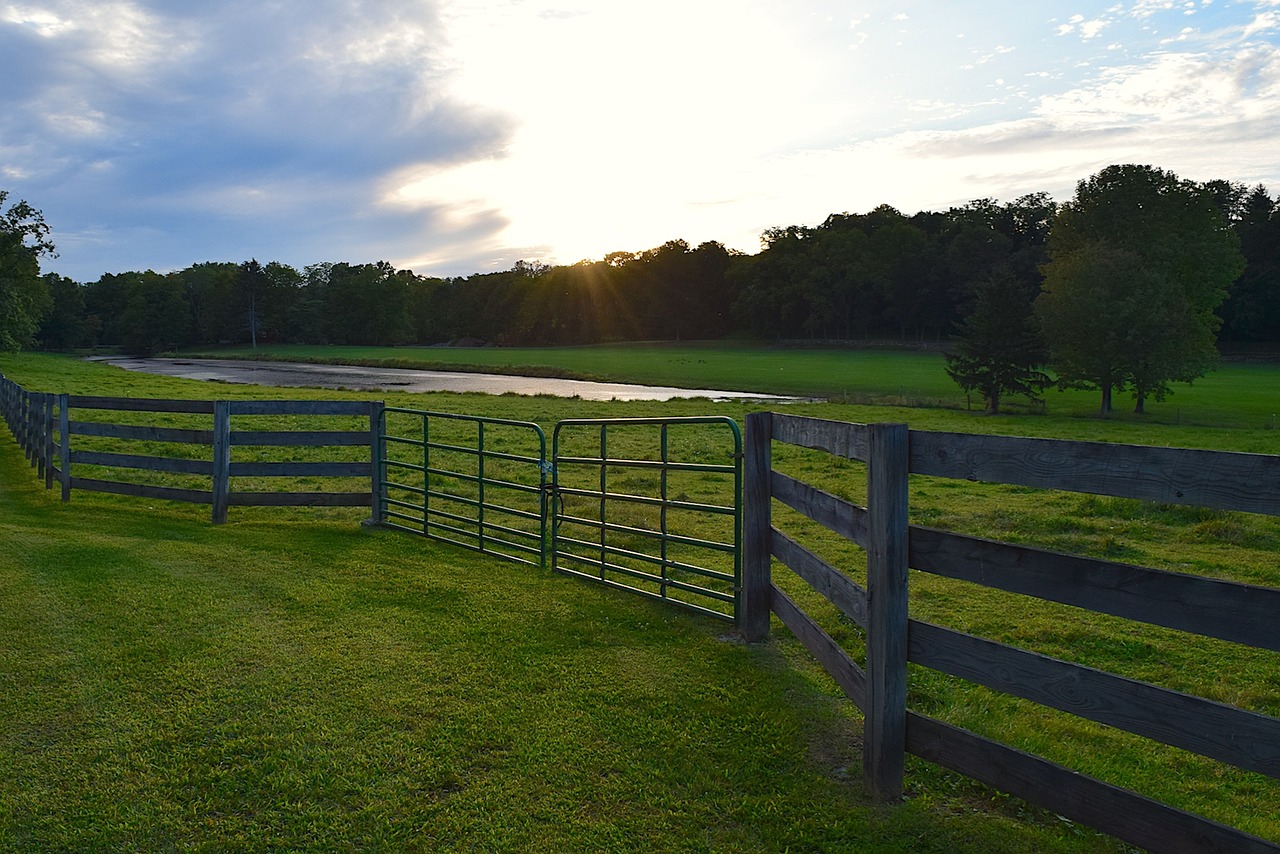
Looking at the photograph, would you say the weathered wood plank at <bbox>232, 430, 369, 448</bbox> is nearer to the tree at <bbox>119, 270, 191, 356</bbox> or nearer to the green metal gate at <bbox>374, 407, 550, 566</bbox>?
the green metal gate at <bbox>374, 407, 550, 566</bbox>

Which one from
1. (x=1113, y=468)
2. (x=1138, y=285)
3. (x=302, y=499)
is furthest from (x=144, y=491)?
(x=1138, y=285)

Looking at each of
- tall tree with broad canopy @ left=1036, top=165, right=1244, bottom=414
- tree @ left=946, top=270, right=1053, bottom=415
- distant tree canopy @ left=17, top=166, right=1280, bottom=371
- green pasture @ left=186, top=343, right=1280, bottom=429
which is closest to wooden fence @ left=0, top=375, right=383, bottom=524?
green pasture @ left=186, top=343, right=1280, bottom=429

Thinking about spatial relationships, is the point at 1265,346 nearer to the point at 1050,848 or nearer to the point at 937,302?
the point at 937,302

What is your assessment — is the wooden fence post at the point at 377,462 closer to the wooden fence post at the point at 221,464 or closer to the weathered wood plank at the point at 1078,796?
the wooden fence post at the point at 221,464

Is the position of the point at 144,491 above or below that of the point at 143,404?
below

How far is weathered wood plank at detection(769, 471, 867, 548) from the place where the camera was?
13.9 ft

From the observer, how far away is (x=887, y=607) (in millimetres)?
3881

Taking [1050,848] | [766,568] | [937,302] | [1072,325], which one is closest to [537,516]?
[766,568]

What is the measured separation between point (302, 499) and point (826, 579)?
7.79m

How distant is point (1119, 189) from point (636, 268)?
107 m

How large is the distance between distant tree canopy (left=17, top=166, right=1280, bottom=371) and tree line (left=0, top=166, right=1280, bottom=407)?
265 millimetres

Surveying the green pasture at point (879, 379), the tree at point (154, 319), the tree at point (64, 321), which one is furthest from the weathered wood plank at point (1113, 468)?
the tree at point (154, 319)

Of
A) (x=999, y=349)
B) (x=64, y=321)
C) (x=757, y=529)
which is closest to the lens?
(x=757, y=529)

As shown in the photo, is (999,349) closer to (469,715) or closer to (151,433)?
(151,433)
